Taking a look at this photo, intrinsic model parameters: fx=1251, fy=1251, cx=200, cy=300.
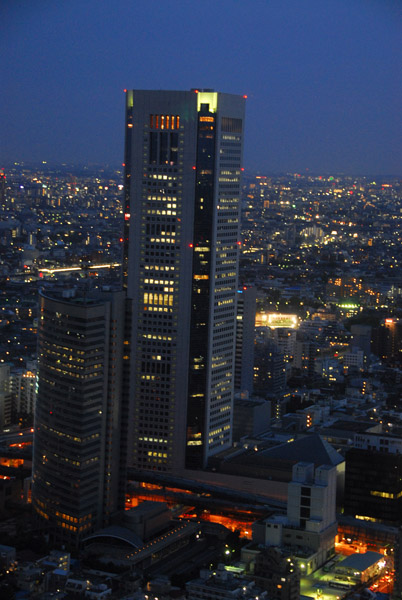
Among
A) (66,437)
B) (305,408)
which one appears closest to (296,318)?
(305,408)

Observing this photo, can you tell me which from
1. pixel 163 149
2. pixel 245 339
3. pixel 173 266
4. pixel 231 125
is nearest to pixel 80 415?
pixel 173 266

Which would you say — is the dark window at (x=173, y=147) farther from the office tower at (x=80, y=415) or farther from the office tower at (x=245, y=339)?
the office tower at (x=245, y=339)

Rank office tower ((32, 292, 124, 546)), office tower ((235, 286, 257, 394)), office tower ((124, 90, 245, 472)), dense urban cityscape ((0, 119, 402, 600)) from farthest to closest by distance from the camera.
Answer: office tower ((235, 286, 257, 394)) < office tower ((124, 90, 245, 472)) < office tower ((32, 292, 124, 546)) < dense urban cityscape ((0, 119, 402, 600))

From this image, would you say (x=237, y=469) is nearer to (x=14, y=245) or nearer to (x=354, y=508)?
(x=354, y=508)

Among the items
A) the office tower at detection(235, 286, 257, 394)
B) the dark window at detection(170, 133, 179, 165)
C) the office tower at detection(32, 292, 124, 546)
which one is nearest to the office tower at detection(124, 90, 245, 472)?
the dark window at detection(170, 133, 179, 165)

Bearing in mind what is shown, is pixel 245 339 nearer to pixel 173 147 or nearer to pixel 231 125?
pixel 231 125

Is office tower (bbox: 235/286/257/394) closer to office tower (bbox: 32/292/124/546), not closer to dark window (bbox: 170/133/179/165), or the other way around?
dark window (bbox: 170/133/179/165)
